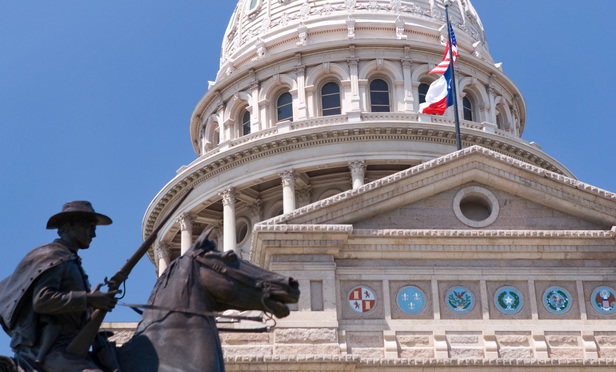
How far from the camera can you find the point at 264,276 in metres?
9.63

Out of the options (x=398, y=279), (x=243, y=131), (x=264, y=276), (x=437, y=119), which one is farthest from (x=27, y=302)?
(x=243, y=131)

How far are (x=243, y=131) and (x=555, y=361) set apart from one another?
35.0 m

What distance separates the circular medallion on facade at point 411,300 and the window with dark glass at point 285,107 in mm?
31051

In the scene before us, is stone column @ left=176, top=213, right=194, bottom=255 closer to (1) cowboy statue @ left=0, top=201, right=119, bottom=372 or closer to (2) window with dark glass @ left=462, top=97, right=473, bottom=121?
(2) window with dark glass @ left=462, top=97, right=473, bottom=121

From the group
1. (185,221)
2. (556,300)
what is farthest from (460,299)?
(185,221)

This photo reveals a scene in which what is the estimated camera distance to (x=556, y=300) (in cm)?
2547

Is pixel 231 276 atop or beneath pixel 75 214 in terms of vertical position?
beneath

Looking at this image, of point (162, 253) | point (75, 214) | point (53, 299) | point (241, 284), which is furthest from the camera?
point (162, 253)

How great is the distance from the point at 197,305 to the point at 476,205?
57.9ft

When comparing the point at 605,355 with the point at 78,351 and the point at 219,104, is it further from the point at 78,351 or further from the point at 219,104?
the point at 219,104

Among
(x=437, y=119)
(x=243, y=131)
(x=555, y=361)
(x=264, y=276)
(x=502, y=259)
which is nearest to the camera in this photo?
(x=264, y=276)

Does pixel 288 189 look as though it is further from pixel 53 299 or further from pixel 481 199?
pixel 53 299

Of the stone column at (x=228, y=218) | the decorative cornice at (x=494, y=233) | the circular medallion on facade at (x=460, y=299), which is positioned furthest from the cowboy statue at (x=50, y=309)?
the stone column at (x=228, y=218)

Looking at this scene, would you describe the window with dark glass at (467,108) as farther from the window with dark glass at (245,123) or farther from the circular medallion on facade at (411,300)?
the circular medallion on facade at (411,300)
